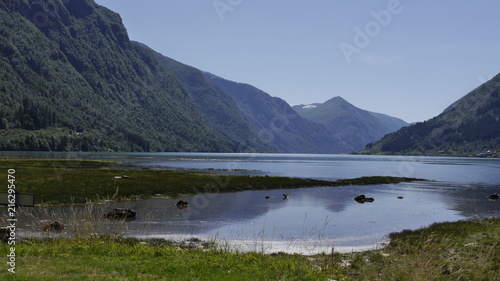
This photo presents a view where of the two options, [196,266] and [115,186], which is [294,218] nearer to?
[196,266]

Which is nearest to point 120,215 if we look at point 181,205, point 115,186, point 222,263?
point 181,205

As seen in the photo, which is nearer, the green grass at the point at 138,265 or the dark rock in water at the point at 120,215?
the green grass at the point at 138,265

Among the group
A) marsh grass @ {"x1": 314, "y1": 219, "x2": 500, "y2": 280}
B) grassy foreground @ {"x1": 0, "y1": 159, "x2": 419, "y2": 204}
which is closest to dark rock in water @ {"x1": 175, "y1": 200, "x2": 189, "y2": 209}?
grassy foreground @ {"x1": 0, "y1": 159, "x2": 419, "y2": 204}

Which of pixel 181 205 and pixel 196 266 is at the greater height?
pixel 196 266

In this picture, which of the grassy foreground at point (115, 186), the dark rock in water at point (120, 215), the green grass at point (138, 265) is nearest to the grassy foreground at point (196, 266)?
the green grass at point (138, 265)

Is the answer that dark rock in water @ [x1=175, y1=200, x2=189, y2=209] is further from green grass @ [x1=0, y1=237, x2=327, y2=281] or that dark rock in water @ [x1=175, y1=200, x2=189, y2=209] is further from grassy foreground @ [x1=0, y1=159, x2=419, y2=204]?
green grass @ [x1=0, y1=237, x2=327, y2=281]

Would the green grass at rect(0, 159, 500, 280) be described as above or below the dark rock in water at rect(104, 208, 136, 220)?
above

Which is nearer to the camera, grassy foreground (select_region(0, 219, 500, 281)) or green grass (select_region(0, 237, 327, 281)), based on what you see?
green grass (select_region(0, 237, 327, 281))

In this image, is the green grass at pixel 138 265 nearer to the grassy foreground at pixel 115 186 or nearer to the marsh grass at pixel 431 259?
the marsh grass at pixel 431 259

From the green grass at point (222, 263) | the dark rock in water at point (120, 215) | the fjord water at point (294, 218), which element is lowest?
the fjord water at point (294, 218)

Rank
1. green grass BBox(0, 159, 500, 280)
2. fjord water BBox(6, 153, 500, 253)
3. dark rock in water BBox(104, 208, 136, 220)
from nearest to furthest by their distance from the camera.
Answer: green grass BBox(0, 159, 500, 280) → fjord water BBox(6, 153, 500, 253) → dark rock in water BBox(104, 208, 136, 220)

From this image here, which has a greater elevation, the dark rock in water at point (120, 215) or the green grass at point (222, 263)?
the green grass at point (222, 263)

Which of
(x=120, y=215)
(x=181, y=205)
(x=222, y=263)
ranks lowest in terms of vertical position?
(x=181, y=205)

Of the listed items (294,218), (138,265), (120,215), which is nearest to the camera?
(138,265)
